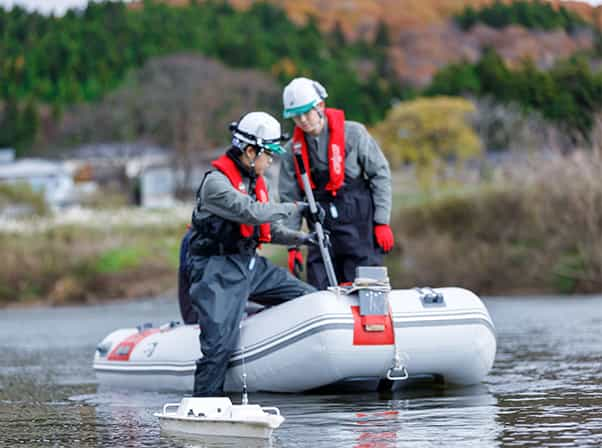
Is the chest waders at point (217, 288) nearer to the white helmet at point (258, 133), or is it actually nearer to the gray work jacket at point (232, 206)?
the gray work jacket at point (232, 206)

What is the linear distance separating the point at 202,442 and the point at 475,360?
252cm

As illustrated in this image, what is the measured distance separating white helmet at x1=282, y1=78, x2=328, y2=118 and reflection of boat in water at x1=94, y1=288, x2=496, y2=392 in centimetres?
141

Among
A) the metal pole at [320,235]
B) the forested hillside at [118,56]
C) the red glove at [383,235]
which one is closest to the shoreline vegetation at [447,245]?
the red glove at [383,235]

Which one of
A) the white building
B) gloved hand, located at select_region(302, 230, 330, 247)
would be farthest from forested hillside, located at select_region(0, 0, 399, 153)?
gloved hand, located at select_region(302, 230, 330, 247)

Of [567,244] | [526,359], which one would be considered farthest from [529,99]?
[526,359]

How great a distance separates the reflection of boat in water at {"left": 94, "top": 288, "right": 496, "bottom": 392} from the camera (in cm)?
820

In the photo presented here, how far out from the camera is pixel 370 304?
8234 mm

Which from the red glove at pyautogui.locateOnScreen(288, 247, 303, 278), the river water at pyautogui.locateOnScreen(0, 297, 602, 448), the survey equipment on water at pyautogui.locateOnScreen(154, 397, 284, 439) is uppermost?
the red glove at pyautogui.locateOnScreen(288, 247, 303, 278)

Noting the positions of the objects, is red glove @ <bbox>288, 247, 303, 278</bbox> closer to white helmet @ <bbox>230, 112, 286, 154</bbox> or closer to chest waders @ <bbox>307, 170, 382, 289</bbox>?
chest waders @ <bbox>307, 170, 382, 289</bbox>

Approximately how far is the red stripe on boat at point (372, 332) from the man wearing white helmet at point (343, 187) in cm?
105

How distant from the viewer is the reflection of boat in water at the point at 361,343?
820 centimetres

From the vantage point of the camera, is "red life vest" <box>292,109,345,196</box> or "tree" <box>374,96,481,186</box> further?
"tree" <box>374,96,481,186</box>

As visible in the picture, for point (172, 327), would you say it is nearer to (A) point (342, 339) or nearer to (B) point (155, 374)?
(B) point (155, 374)

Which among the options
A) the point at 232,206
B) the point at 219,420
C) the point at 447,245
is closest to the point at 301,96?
the point at 232,206
